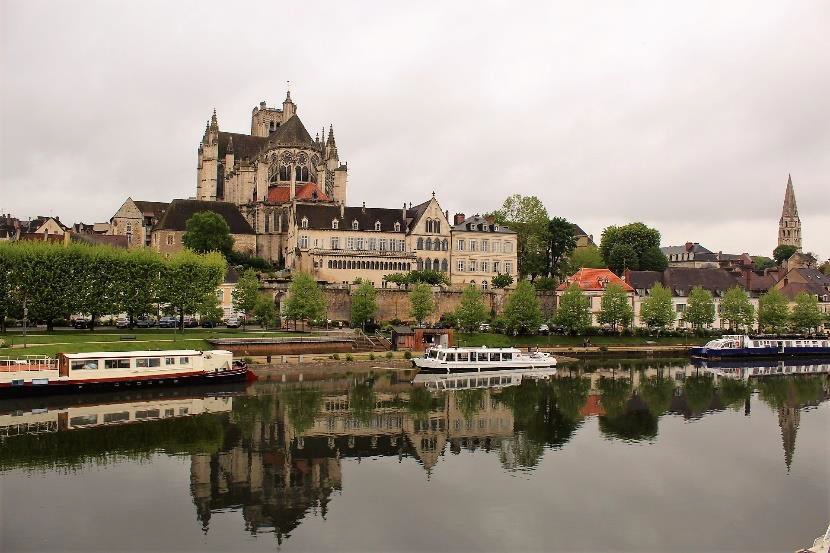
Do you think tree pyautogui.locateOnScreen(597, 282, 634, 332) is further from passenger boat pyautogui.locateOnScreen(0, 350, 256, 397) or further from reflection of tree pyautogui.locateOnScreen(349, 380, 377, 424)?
passenger boat pyautogui.locateOnScreen(0, 350, 256, 397)

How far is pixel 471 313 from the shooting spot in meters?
85.6

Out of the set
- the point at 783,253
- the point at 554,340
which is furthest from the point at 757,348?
the point at 783,253

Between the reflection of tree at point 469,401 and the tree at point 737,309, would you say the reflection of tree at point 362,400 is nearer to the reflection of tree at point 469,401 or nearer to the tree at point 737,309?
the reflection of tree at point 469,401

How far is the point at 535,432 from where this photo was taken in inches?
1678

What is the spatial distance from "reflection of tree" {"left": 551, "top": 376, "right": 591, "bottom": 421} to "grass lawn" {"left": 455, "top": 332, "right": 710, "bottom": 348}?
18.9 meters

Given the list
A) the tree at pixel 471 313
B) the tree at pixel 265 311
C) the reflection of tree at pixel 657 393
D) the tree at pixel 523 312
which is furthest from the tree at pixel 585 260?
the reflection of tree at pixel 657 393

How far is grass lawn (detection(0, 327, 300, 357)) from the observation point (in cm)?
5906

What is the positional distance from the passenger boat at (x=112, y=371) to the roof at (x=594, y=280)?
5290 centimetres

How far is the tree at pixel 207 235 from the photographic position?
9938 centimetres

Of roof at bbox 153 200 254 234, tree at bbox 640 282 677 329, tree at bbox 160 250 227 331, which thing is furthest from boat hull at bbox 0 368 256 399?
tree at bbox 640 282 677 329

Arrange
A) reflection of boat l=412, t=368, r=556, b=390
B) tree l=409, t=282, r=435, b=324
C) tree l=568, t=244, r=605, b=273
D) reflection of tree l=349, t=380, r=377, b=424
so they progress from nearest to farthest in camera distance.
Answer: reflection of tree l=349, t=380, r=377, b=424, reflection of boat l=412, t=368, r=556, b=390, tree l=409, t=282, r=435, b=324, tree l=568, t=244, r=605, b=273

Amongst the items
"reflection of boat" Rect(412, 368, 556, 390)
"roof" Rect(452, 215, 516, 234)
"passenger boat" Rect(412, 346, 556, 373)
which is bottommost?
"reflection of boat" Rect(412, 368, 556, 390)

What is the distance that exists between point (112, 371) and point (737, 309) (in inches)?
3005

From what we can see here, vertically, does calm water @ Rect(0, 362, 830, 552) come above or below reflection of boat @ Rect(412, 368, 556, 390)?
below
